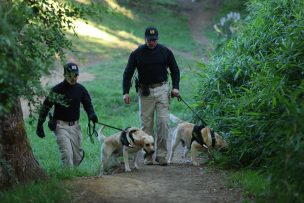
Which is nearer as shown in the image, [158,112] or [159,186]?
[159,186]

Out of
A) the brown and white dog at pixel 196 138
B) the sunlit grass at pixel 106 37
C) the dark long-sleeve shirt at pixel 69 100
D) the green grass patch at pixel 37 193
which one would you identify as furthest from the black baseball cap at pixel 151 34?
the sunlit grass at pixel 106 37

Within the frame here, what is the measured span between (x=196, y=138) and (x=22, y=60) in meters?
4.52

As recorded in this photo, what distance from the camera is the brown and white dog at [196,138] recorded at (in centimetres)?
926

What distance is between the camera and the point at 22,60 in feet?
18.4

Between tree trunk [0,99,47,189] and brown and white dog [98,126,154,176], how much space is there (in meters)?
1.63

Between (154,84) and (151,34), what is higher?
(151,34)

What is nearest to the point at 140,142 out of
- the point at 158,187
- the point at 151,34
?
the point at 158,187

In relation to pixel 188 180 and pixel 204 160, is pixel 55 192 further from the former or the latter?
pixel 204 160

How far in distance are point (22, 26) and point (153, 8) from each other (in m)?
38.8

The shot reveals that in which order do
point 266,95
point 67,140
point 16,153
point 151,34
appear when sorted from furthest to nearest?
point 151,34, point 67,140, point 266,95, point 16,153

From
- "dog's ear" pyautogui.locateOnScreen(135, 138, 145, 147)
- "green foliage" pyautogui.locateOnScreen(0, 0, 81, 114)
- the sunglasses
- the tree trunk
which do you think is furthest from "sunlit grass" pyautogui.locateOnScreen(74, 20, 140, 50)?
the tree trunk

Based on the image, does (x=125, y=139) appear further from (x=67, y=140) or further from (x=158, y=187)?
(x=158, y=187)

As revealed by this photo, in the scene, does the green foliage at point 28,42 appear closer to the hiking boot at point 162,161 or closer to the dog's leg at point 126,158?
the dog's leg at point 126,158

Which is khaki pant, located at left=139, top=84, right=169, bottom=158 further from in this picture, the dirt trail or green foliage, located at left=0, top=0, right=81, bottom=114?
green foliage, located at left=0, top=0, right=81, bottom=114
